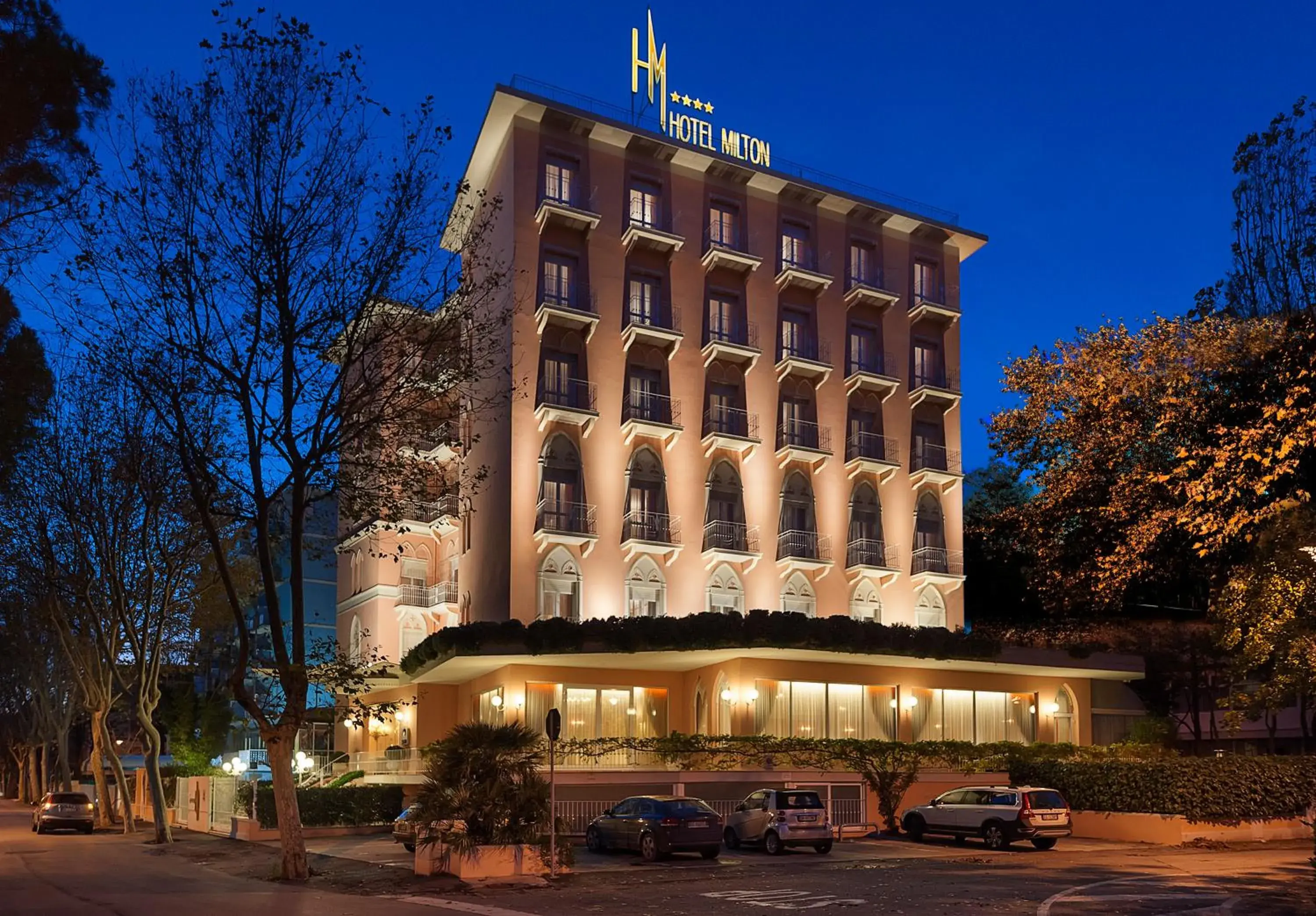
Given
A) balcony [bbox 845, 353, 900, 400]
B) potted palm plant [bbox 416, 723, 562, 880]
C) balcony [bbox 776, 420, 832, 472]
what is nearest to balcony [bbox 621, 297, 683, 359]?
balcony [bbox 776, 420, 832, 472]

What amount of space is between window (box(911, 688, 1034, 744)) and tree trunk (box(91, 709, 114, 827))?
28.1m

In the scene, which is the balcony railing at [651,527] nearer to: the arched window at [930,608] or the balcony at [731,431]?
the balcony at [731,431]

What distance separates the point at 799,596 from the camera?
1944 inches

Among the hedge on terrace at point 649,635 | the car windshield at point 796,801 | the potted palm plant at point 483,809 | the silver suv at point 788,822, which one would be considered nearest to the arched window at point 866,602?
the hedge on terrace at point 649,635

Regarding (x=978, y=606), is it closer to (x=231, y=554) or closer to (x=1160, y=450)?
(x=1160, y=450)

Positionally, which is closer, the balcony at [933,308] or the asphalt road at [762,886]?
the asphalt road at [762,886]

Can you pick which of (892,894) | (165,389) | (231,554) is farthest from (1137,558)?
(231,554)

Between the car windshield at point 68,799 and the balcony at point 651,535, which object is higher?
the balcony at point 651,535

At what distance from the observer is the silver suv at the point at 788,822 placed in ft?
90.3

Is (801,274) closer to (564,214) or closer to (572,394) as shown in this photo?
(564,214)

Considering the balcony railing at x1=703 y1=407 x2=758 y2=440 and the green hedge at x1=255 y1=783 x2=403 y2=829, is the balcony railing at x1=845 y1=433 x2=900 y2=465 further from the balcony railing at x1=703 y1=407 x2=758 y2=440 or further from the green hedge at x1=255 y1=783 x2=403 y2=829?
the green hedge at x1=255 y1=783 x2=403 y2=829

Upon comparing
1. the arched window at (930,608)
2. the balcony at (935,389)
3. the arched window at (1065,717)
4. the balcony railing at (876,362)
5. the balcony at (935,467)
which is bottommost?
the arched window at (1065,717)

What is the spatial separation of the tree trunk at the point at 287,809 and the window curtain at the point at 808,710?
21541mm

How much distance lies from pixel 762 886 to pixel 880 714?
24124 millimetres
